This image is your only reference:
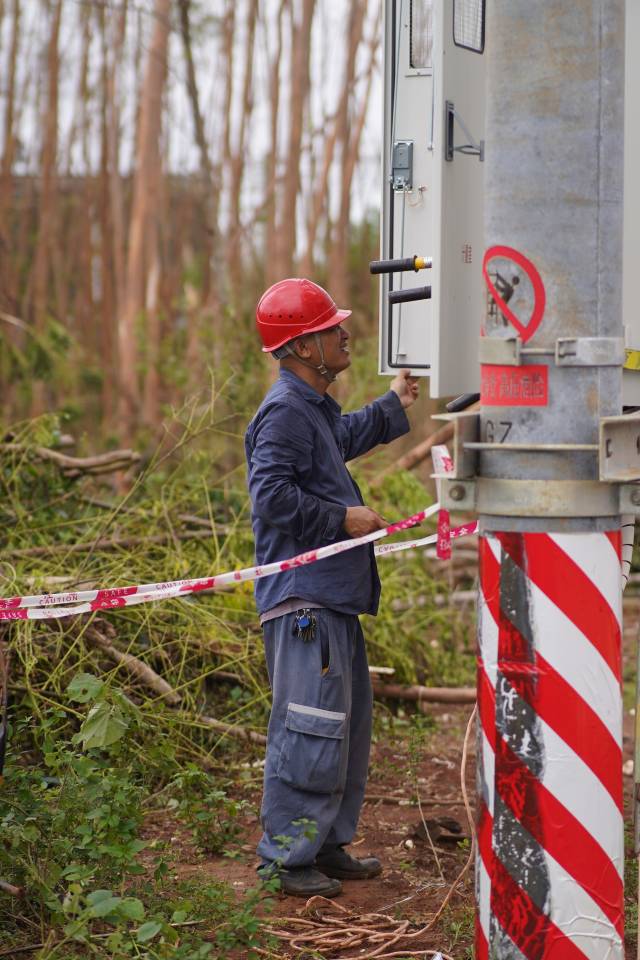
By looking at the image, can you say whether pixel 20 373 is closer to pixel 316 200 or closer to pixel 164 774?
pixel 316 200

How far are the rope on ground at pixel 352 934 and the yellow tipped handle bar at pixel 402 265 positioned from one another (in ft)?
5.14

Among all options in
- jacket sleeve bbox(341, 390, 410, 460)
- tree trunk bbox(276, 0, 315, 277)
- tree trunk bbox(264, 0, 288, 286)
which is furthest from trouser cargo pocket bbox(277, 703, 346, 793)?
tree trunk bbox(264, 0, 288, 286)

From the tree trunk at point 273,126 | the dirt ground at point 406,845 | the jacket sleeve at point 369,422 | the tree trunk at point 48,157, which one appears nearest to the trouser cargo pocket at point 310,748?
the dirt ground at point 406,845

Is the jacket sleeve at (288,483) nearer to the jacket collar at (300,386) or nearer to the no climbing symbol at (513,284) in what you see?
the jacket collar at (300,386)

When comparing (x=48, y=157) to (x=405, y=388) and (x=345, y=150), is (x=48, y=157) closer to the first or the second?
(x=345, y=150)

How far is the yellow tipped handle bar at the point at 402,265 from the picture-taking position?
4.25m

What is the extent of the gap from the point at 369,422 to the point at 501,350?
2021 millimetres

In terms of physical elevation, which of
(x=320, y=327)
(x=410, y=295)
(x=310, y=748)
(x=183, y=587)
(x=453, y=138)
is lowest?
(x=310, y=748)

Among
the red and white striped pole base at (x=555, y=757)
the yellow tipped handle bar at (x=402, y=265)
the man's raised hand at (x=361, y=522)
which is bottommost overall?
the red and white striped pole base at (x=555, y=757)

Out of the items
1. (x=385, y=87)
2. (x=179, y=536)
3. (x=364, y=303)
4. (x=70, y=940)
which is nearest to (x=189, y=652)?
(x=179, y=536)

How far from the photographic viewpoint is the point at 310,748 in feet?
14.6

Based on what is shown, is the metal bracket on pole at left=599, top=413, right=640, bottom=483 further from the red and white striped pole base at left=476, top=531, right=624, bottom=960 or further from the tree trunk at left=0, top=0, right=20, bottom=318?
Answer: the tree trunk at left=0, top=0, right=20, bottom=318

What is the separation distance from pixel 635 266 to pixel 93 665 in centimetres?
325

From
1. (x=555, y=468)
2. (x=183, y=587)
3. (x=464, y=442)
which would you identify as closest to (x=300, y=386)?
(x=183, y=587)
